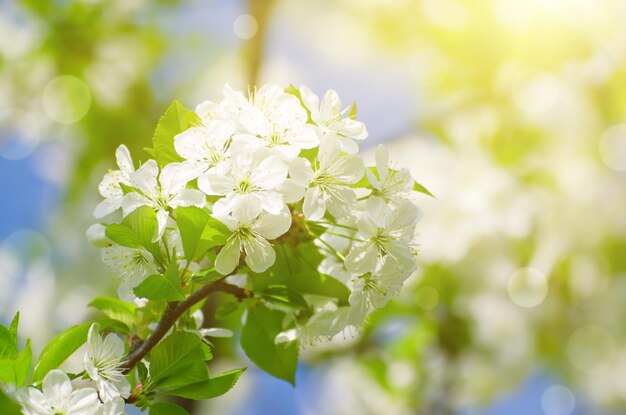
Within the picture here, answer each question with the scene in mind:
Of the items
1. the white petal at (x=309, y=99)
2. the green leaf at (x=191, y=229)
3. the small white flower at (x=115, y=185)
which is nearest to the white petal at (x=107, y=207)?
the small white flower at (x=115, y=185)

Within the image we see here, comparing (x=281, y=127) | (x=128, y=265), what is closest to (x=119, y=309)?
(x=128, y=265)

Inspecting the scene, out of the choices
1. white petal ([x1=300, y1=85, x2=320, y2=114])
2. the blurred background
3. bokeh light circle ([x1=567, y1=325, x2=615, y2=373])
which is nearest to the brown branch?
white petal ([x1=300, y1=85, x2=320, y2=114])

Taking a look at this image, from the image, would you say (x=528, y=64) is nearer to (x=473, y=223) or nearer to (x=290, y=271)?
(x=473, y=223)

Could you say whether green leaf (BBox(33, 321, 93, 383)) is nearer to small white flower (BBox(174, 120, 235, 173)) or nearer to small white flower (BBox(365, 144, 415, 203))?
small white flower (BBox(174, 120, 235, 173))

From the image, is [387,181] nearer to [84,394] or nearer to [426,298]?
[84,394]

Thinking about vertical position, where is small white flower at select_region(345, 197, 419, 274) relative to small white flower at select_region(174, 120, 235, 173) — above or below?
below

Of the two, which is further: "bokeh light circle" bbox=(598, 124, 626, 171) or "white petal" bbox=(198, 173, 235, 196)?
"bokeh light circle" bbox=(598, 124, 626, 171)

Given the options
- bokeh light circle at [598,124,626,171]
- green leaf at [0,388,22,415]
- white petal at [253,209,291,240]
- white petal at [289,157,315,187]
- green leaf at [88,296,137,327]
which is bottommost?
bokeh light circle at [598,124,626,171]
